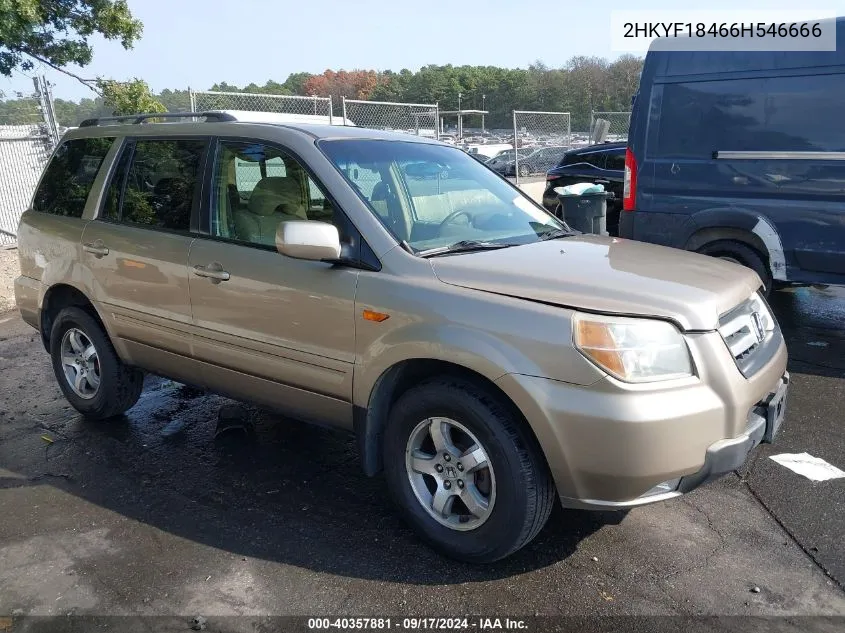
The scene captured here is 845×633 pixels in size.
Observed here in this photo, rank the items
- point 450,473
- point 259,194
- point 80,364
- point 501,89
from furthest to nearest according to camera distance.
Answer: point 501,89
point 80,364
point 259,194
point 450,473

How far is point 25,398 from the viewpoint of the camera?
18.0 feet

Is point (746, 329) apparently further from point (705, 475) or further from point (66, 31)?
point (66, 31)

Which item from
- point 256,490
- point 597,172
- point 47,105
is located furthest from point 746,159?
point 47,105

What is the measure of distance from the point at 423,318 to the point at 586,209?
5.36 m

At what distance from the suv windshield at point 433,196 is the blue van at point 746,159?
99.2 inches

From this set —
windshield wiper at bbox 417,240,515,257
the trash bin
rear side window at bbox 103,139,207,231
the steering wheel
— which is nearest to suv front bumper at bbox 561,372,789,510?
windshield wiper at bbox 417,240,515,257

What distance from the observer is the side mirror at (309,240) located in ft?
10.3

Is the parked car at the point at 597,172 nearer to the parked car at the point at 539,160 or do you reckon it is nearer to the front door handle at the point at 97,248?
the front door handle at the point at 97,248

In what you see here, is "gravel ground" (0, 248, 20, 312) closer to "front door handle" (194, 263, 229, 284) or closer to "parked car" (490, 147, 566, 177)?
"front door handle" (194, 263, 229, 284)

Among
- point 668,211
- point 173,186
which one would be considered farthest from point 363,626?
point 668,211

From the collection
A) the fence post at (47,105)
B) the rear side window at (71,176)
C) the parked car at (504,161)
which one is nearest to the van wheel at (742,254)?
the rear side window at (71,176)

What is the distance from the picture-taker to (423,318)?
301cm

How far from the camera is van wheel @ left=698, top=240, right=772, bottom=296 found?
236 inches

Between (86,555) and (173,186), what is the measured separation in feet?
6.69
